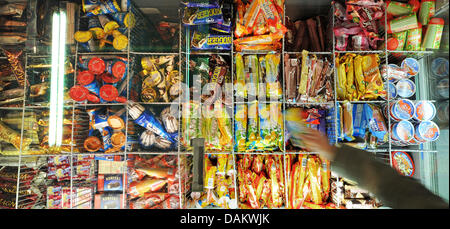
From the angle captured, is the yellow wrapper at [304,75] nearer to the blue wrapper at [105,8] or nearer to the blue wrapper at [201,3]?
the blue wrapper at [201,3]

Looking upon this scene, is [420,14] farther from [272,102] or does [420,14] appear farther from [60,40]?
[60,40]

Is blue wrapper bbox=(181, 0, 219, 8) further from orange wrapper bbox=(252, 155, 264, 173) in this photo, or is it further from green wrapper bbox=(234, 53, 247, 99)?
orange wrapper bbox=(252, 155, 264, 173)

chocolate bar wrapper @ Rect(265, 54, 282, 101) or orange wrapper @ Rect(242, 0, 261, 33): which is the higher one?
orange wrapper @ Rect(242, 0, 261, 33)

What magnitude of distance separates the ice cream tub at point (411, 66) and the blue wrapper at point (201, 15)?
181cm

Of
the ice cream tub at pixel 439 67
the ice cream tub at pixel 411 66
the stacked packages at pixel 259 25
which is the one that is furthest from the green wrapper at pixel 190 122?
the ice cream tub at pixel 439 67

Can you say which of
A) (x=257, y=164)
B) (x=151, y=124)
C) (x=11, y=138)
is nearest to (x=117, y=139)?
(x=151, y=124)

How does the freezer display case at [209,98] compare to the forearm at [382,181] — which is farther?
the freezer display case at [209,98]

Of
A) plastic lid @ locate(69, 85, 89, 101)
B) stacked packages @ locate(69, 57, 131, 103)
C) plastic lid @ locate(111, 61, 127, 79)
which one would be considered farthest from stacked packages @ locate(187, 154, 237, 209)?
plastic lid @ locate(69, 85, 89, 101)

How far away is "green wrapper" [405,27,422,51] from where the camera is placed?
2068mm

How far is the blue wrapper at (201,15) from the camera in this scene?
79.0 inches

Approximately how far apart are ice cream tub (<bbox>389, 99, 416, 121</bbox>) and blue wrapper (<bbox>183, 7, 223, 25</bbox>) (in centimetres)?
183

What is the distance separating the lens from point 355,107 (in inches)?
87.0

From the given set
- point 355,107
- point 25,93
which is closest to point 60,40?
point 25,93

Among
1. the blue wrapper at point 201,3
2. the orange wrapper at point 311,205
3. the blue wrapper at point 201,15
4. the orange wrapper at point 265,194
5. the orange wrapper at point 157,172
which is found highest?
the blue wrapper at point 201,3
